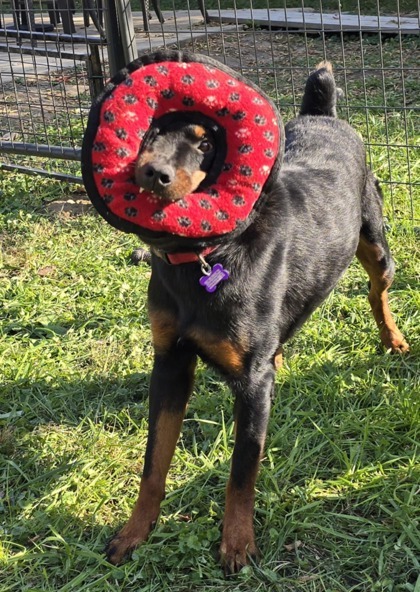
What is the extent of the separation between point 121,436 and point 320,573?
110 centimetres

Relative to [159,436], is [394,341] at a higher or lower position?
lower

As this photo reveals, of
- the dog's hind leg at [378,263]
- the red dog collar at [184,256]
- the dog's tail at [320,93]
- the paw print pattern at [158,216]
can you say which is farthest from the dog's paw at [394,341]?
the paw print pattern at [158,216]

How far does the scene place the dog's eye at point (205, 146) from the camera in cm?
236

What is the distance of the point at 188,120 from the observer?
2.32m

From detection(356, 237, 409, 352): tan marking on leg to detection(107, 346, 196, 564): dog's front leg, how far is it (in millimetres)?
1336

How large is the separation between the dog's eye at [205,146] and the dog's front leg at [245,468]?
2.57 ft

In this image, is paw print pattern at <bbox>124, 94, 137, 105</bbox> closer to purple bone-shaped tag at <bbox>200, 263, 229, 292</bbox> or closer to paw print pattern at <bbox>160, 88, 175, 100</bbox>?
paw print pattern at <bbox>160, 88, 175, 100</bbox>

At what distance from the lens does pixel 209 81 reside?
7.37 feet

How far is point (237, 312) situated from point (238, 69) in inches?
147

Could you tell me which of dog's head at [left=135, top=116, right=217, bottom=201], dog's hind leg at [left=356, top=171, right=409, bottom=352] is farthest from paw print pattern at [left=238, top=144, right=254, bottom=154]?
dog's hind leg at [left=356, top=171, right=409, bottom=352]

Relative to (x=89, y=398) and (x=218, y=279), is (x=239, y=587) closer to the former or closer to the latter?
(x=218, y=279)

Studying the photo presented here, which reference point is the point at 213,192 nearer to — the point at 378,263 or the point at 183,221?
the point at 183,221

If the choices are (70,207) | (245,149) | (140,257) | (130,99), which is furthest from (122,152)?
(70,207)

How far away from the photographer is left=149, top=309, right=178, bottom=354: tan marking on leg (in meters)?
2.68
